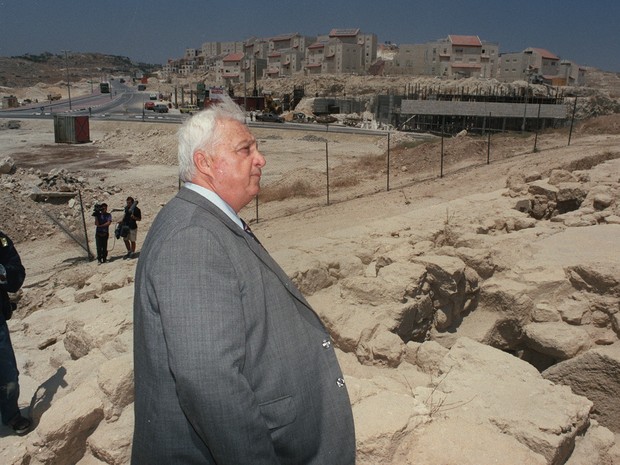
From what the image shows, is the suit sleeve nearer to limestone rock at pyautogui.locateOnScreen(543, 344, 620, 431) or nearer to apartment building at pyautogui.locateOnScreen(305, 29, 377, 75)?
limestone rock at pyautogui.locateOnScreen(543, 344, 620, 431)

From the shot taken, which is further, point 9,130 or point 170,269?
point 9,130

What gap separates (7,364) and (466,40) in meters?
89.8

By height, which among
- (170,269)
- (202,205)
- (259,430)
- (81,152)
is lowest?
(81,152)

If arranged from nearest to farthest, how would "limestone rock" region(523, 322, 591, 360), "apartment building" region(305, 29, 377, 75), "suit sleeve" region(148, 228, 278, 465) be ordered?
"suit sleeve" region(148, 228, 278, 465) < "limestone rock" region(523, 322, 591, 360) < "apartment building" region(305, 29, 377, 75)

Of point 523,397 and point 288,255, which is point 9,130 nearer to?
point 288,255

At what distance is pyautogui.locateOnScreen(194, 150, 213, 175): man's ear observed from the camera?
197cm

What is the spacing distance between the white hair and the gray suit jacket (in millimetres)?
125

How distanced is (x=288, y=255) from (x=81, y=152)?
3171cm

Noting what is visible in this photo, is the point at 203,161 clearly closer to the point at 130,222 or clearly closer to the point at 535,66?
the point at 130,222

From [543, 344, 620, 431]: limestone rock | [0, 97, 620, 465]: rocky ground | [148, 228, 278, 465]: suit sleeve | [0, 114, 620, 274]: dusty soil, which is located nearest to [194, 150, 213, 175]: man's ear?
[148, 228, 278, 465]: suit sleeve

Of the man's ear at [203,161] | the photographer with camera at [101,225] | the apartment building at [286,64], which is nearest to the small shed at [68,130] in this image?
the photographer with camera at [101,225]

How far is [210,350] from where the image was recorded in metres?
1.51

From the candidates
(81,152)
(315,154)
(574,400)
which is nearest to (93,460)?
(574,400)

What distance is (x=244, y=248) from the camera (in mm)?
1774
